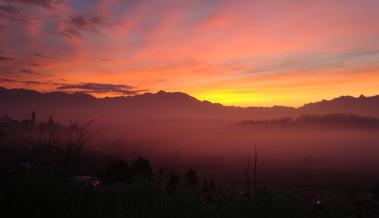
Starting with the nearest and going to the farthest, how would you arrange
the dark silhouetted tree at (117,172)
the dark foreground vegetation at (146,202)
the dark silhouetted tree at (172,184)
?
the dark foreground vegetation at (146,202) < the dark silhouetted tree at (172,184) < the dark silhouetted tree at (117,172)

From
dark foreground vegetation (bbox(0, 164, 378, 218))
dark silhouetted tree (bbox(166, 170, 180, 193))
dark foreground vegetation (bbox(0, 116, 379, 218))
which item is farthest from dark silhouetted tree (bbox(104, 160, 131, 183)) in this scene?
dark foreground vegetation (bbox(0, 164, 378, 218))

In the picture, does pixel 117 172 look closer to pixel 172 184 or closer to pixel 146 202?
pixel 172 184

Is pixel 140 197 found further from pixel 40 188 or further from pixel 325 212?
pixel 325 212

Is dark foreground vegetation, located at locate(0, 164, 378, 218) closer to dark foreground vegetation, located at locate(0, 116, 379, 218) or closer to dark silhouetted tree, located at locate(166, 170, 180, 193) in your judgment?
dark foreground vegetation, located at locate(0, 116, 379, 218)

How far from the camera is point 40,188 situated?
13562mm

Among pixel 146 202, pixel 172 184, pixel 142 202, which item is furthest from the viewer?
pixel 172 184

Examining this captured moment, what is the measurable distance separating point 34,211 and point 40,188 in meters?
1.01

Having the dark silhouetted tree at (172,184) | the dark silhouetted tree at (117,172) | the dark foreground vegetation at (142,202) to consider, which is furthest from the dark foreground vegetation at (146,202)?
the dark silhouetted tree at (117,172)

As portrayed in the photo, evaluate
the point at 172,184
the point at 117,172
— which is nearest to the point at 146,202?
the point at 172,184

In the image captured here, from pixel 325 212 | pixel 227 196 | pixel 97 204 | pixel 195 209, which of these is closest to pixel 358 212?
pixel 325 212

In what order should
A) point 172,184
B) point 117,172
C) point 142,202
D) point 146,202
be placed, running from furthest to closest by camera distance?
point 117,172, point 172,184, point 142,202, point 146,202

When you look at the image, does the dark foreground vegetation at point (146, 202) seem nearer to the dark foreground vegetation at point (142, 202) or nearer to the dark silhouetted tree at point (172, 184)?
the dark foreground vegetation at point (142, 202)

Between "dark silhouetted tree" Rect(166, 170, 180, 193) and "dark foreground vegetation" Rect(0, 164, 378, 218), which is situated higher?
"dark foreground vegetation" Rect(0, 164, 378, 218)

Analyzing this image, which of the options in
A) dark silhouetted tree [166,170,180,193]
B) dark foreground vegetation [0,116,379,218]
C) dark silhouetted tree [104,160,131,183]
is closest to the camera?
dark foreground vegetation [0,116,379,218]
